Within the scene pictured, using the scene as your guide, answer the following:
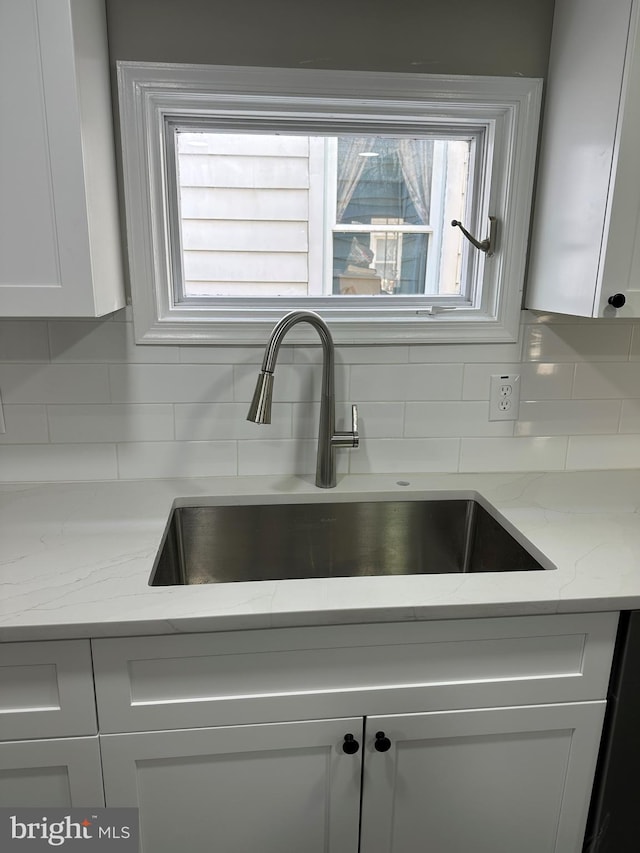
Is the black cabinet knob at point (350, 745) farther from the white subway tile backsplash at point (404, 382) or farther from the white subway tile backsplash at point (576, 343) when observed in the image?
the white subway tile backsplash at point (576, 343)

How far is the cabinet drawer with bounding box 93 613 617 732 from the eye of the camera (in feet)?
3.31

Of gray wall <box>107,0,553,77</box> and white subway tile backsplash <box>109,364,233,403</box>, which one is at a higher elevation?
gray wall <box>107,0,553,77</box>

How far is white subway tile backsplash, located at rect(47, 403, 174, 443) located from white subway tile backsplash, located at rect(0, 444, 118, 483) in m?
0.03

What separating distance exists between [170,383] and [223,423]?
17 cm

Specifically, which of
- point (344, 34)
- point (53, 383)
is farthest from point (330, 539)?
point (344, 34)

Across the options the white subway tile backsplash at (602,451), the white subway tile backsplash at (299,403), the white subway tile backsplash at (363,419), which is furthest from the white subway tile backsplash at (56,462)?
the white subway tile backsplash at (602,451)

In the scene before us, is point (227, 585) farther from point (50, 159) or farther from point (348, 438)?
point (50, 159)

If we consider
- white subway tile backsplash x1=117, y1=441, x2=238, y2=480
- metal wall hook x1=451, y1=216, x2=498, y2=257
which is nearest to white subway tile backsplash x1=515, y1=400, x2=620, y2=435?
metal wall hook x1=451, y1=216, x2=498, y2=257

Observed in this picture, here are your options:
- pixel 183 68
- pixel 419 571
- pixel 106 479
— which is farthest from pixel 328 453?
pixel 183 68

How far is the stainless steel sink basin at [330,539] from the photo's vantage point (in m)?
1.45

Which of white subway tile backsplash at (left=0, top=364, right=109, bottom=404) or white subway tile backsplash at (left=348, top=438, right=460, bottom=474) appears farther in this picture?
white subway tile backsplash at (left=348, top=438, right=460, bottom=474)

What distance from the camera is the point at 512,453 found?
1.62 meters

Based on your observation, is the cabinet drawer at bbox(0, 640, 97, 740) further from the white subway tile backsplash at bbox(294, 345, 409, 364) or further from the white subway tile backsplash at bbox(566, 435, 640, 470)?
the white subway tile backsplash at bbox(566, 435, 640, 470)

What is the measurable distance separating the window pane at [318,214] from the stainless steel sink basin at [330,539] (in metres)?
0.58
